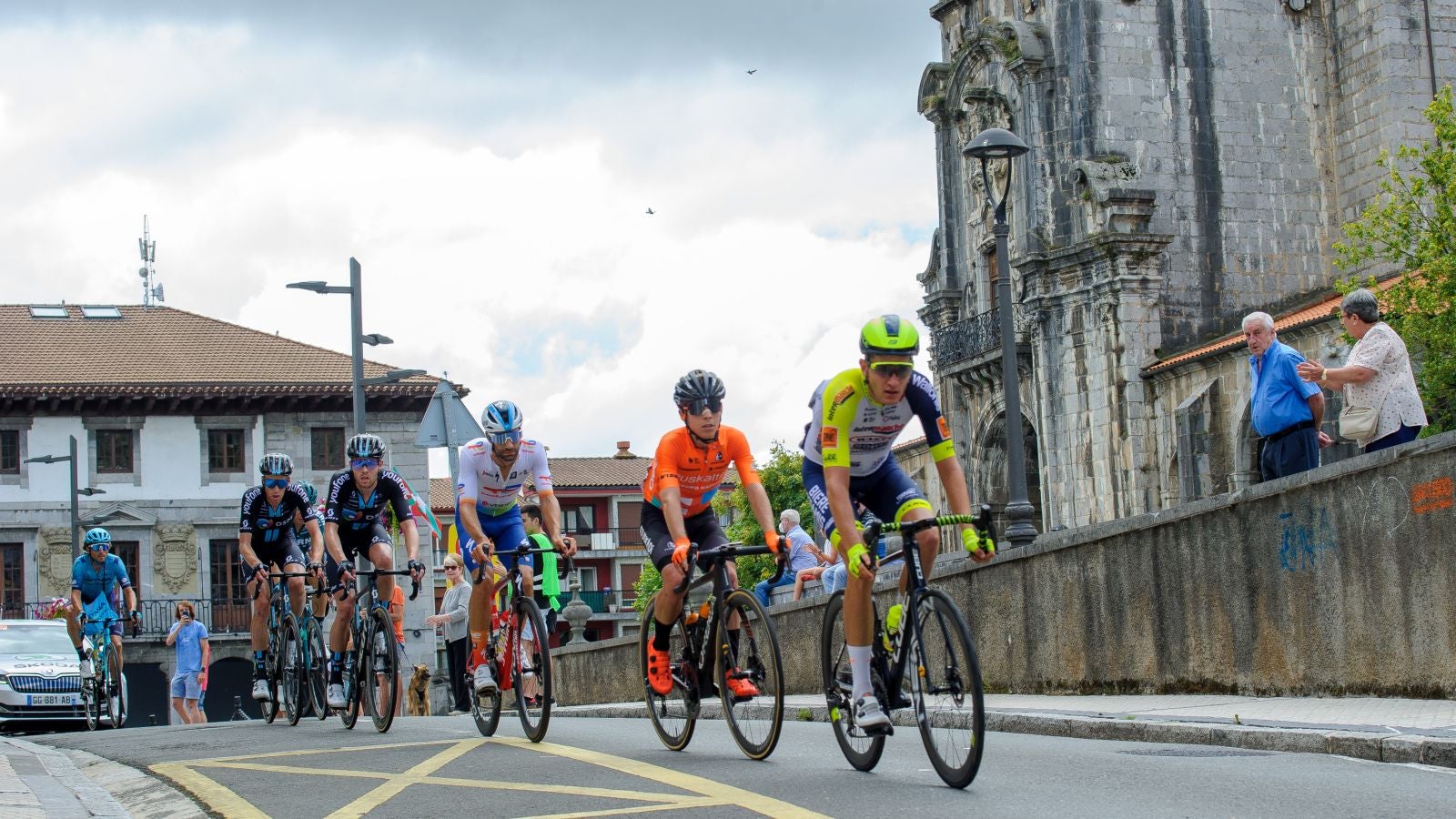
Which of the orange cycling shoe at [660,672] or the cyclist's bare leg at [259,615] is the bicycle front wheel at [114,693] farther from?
the orange cycling shoe at [660,672]

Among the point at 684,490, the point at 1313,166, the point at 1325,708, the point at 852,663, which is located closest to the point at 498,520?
the point at 684,490

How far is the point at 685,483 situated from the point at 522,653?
176cm

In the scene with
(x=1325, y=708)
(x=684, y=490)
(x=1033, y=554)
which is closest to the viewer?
(x=684, y=490)

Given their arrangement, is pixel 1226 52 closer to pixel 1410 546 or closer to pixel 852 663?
pixel 1410 546

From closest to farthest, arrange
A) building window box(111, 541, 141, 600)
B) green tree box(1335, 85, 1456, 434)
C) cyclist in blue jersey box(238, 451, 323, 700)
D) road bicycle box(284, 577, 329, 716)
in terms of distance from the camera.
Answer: road bicycle box(284, 577, 329, 716) → cyclist in blue jersey box(238, 451, 323, 700) → green tree box(1335, 85, 1456, 434) → building window box(111, 541, 141, 600)

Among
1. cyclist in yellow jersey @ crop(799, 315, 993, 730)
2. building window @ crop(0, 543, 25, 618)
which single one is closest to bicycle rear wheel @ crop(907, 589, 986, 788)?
cyclist in yellow jersey @ crop(799, 315, 993, 730)

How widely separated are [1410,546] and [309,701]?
7962 mm

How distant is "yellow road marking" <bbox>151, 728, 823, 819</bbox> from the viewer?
789cm

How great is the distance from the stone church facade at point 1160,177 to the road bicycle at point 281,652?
1190 inches

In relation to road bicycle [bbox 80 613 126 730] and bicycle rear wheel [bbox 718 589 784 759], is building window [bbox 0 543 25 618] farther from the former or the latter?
bicycle rear wheel [bbox 718 589 784 759]

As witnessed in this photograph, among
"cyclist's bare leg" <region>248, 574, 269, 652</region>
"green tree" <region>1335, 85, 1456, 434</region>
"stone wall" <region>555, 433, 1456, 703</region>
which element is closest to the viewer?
"stone wall" <region>555, 433, 1456, 703</region>

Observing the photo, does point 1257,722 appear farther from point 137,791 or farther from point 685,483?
point 137,791

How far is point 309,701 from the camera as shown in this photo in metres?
14.3

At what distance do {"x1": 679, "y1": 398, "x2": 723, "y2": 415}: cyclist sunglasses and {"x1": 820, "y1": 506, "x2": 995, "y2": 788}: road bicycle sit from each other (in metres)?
1.54
